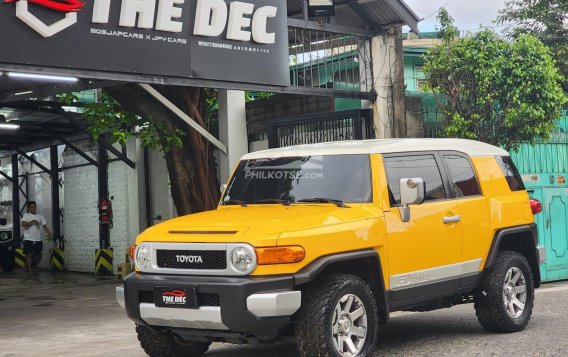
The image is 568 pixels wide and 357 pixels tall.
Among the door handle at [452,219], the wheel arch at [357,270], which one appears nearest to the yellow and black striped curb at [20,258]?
the door handle at [452,219]

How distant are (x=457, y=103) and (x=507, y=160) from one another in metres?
4.59

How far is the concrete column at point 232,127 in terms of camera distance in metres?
14.7

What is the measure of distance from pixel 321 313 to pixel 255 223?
Result: 888 mm

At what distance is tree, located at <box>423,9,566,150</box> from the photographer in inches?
538

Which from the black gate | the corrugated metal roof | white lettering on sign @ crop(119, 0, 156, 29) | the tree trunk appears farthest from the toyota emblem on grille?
the corrugated metal roof

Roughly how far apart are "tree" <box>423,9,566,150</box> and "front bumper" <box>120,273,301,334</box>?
7869 millimetres

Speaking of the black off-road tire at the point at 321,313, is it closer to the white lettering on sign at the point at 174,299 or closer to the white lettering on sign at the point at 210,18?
the white lettering on sign at the point at 174,299

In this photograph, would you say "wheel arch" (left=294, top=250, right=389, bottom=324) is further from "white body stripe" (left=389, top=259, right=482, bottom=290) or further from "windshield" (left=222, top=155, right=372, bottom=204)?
"windshield" (left=222, top=155, right=372, bottom=204)

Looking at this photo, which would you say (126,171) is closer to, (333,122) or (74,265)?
(74,265)

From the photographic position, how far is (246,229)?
6.79 meters

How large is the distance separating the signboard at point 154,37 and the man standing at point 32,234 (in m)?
10.9

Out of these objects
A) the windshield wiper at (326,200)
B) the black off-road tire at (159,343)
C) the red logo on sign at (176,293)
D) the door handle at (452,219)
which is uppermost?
the windshield wiper at (326,200)

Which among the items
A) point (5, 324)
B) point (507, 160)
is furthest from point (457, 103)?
point (5, 324)

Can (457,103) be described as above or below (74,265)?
above
